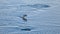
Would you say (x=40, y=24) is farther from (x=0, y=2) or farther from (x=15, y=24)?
(x=0, y=2)

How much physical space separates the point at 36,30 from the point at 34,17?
0.30ft

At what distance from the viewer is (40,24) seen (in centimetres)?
201

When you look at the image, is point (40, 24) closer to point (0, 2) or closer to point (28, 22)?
point (28, 22)

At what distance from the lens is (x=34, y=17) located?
6.61ft

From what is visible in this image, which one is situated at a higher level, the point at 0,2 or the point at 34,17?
the point at 0,2

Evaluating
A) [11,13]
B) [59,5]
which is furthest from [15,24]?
[59,5]

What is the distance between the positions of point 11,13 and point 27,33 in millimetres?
177

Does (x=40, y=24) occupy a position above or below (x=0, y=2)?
below

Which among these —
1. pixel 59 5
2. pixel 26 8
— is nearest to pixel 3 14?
pixel 26 8

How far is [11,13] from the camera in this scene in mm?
2018

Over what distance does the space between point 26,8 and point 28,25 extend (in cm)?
12

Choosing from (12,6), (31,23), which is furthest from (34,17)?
(12,6)

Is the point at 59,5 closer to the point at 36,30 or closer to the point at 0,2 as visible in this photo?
the point at 36,30

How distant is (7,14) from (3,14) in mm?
28
